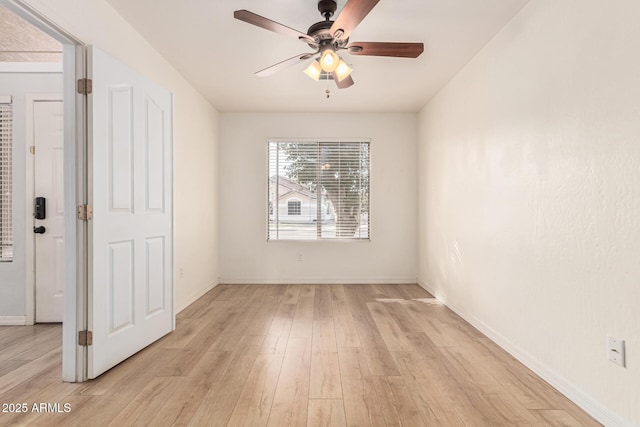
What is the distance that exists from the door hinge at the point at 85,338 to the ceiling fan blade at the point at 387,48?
2.58 meters

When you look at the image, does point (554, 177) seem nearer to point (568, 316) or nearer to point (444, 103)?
point (568, 316)

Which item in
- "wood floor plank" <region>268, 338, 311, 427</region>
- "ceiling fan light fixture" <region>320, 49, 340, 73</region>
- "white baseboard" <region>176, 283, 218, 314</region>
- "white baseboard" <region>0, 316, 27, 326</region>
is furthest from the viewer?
"white baseboard" <region>176, 283, 218, 314</region>

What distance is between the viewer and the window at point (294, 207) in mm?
5098

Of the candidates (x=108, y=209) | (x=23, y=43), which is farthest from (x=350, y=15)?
(x=23, y=43)

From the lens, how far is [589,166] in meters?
1.85

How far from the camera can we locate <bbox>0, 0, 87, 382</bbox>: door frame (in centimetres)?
214

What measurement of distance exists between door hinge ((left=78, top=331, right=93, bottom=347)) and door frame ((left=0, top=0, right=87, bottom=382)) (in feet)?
0.07

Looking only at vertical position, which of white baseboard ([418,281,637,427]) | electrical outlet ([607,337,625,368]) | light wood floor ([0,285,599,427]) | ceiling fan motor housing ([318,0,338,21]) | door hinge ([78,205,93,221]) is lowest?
light wood floor ([0,285,599,427])

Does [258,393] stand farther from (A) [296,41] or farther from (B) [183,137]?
(B) [183,137]

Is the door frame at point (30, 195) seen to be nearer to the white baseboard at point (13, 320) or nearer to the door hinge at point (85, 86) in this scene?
the white baseboard at point (13, 320)

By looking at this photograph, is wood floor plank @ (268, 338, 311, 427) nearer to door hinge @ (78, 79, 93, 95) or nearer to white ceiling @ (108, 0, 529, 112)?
door hinge @ (78, 79, 93, 95)

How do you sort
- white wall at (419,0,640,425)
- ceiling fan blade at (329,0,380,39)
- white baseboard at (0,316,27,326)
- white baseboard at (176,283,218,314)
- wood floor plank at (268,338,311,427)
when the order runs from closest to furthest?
white wall at (419,0,640,425) < wood floor plank at (268,338,311,427) < ceiling fan blade at (329,0,380,39) < white baseboard at (0,316,27,326) < white baseboard at (176,283,218,314)

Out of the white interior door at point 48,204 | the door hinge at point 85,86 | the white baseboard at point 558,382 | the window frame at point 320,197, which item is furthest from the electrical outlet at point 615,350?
the white interior door at point 48,204

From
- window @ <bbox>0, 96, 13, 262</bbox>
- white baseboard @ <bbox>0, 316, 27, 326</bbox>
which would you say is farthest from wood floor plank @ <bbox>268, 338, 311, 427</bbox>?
window @ <bbox>0, 96, 13, 262</bbox>
